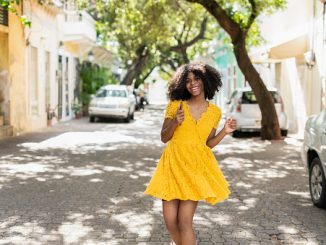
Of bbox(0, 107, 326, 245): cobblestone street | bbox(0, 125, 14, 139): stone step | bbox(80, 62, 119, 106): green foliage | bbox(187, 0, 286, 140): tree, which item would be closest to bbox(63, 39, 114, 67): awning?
bbox(80, 62, 119, 106): green foliage

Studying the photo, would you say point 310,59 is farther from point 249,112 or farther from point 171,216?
point 171,216

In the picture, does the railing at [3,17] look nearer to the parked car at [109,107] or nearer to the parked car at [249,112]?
the parked car at [249,112]

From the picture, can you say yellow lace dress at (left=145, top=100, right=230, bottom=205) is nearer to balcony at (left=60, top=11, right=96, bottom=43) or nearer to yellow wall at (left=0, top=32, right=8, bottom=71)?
yellow wall at (left=0, top=32, right=8, bottom=71)

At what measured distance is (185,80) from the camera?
4.46 m

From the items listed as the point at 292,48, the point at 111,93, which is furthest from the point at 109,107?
the point at 292,48

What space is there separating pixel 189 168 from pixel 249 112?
46.3ft

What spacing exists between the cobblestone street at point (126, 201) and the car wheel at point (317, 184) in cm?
13

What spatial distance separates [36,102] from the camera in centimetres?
2091

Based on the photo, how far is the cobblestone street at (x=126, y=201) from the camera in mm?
5879

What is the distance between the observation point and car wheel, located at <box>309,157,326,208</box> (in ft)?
23.5

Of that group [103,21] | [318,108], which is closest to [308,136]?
[318,108]

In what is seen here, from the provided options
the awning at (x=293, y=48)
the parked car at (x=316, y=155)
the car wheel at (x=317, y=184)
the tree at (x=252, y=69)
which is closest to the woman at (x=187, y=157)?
the parked car at (x=316, y=155)

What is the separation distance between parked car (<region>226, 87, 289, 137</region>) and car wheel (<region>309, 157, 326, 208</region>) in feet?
33.7

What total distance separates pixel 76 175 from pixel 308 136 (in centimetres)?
400
